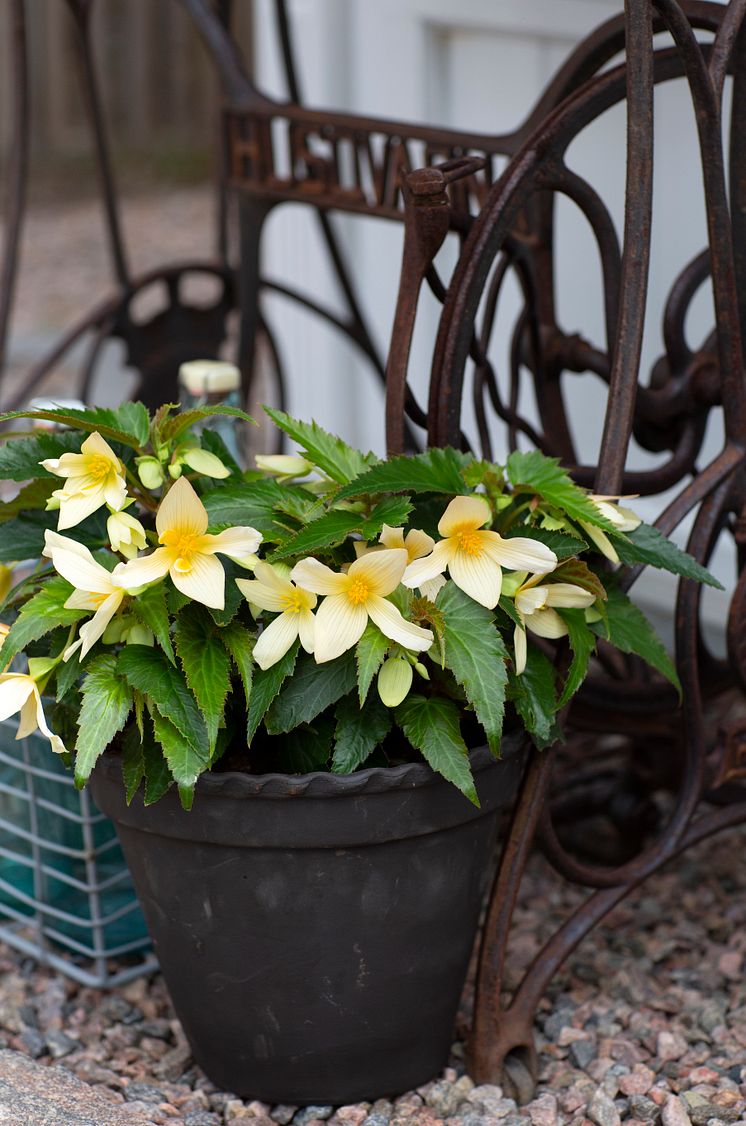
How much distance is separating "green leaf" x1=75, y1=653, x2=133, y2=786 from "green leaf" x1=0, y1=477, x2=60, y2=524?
18 centimetres

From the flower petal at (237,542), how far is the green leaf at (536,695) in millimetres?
243

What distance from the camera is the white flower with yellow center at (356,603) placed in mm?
1102

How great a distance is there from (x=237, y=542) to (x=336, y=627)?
0.10 m

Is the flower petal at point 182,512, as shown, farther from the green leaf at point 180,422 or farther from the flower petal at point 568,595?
the flower petal at point 568,595

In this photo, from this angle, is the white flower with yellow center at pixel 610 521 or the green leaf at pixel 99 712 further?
the white flower with yellow center at pixel 610 521

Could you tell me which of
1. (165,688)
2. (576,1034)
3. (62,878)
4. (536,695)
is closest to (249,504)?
(165,688)

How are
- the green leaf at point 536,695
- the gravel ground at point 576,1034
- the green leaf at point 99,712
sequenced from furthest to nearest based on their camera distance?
the gravel ground at point 576,1034
the green leaf at point 536,695
the green leaf at point 99,712

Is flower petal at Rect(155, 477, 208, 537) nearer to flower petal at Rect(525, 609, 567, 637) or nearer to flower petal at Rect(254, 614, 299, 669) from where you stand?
flower petal at Rect(254, 614, 299, 669)

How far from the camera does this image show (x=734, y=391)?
53.6 inches

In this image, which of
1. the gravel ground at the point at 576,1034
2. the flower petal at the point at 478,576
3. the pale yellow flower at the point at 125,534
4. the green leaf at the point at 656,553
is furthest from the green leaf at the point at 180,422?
the gravel ground at the point at 576,1034

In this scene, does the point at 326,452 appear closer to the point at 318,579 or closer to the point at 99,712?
the point at 318,579

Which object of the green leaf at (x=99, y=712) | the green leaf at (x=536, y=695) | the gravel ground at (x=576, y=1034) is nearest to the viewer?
the green leaf at (x=99, y=712)

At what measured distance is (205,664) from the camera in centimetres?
112

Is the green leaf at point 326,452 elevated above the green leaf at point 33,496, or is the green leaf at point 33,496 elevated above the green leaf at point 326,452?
the green leaf at point 326,452
